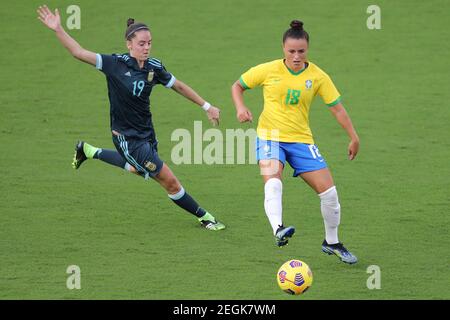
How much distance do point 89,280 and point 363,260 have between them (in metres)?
2.71

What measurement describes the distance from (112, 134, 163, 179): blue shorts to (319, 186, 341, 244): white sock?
199 centimetres

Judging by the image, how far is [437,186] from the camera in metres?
12.0

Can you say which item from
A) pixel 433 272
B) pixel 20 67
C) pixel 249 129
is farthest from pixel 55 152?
pixel 433 272

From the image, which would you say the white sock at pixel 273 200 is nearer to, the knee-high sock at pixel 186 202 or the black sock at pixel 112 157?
the knee-high sock at pixel 186 202

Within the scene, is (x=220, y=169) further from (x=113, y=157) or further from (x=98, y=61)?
(x=98, y=61)

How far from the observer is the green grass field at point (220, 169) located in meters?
9.05

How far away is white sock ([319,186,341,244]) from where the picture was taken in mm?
9070

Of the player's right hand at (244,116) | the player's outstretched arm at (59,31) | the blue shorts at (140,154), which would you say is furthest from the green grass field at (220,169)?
the player's outstretched arm at (59,31)

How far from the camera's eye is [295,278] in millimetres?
8352

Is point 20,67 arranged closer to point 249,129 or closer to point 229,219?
point 249,129

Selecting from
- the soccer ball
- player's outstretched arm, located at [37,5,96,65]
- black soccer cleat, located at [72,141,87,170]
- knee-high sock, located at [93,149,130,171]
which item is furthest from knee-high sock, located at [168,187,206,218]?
the soccer ball

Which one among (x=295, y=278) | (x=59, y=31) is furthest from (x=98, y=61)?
(x=295, y=278)

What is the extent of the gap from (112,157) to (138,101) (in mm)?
1197

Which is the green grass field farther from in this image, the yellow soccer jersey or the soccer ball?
the yellow soccer jersey
